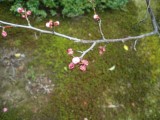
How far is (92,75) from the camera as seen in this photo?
331 centimetres

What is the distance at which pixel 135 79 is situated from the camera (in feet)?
11.0

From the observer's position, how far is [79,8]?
3.70m

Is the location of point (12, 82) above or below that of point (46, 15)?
below

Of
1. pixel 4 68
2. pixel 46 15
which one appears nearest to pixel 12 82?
pixel 4 68

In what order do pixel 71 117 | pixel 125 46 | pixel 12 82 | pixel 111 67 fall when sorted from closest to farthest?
1. pixel 71 117
2. pixel 12 82
3. pixel 111 67
4. pixel 125 46

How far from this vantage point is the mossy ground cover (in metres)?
3.04

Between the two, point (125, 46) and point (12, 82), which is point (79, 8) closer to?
point (125, 46)

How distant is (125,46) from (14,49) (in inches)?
56.4

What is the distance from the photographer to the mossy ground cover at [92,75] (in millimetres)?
3039

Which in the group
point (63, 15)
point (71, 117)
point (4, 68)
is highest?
point (63, 15)

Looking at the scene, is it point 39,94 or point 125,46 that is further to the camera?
point 125,46

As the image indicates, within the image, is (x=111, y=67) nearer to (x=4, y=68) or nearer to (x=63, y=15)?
(x=63, y=15)

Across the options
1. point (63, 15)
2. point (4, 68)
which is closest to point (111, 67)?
point (63, 15)

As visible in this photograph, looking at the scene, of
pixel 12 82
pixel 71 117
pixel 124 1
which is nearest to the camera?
pixel 71 117
